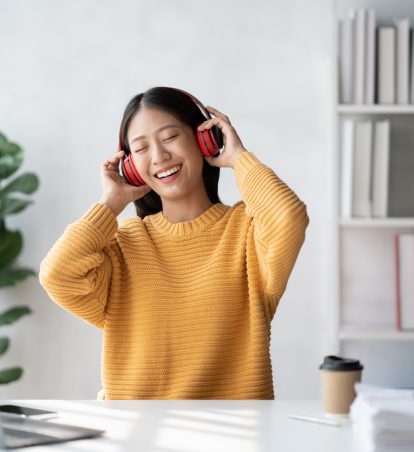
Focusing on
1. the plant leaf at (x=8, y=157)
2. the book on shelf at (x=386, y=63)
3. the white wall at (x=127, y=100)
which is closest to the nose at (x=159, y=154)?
the book on shelf at (x=386, y=63)

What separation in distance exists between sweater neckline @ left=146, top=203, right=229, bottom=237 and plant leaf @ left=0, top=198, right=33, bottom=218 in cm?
143

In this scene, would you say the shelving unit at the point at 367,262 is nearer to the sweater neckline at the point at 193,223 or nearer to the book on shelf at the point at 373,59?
the book on shelf at the point at 373,59

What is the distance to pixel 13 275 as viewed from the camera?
3094 mm

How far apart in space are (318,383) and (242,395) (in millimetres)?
1541

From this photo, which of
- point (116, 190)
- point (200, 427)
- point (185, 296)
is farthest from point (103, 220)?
point (200, 427)

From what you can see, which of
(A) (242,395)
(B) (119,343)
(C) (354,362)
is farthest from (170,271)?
(C) (354,362)

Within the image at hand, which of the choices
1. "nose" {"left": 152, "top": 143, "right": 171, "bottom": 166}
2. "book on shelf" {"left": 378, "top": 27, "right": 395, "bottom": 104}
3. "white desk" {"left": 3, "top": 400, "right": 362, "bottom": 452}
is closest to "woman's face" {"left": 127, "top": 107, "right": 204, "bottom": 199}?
"nose" {"left": 152, "top": 143, "right": 171, "bottom": 166}

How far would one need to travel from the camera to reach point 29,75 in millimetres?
3240

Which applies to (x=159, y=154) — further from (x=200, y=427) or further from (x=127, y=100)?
(x=127, y=100)

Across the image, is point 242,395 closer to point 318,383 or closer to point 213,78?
point 318,383

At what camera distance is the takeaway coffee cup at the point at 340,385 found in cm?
125

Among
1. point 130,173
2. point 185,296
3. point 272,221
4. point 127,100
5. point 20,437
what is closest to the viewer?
point 20,437

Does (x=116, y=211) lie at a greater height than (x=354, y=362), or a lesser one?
greater

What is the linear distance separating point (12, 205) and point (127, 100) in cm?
64
